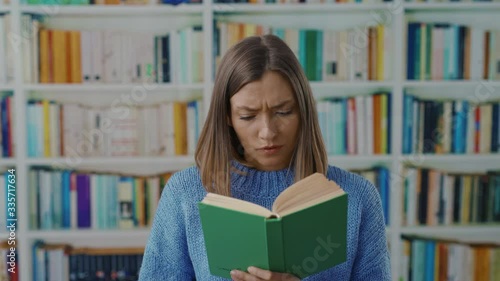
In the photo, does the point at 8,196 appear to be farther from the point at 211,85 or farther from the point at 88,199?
the point at 211,85

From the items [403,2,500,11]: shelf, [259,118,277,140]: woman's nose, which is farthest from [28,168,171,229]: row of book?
[259,118,277,140]: woman's nose

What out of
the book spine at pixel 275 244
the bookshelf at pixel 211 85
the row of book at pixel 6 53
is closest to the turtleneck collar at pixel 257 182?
the book spine at pixel 275 244

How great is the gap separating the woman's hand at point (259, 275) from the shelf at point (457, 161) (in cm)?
181

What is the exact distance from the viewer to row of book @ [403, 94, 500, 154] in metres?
2.83

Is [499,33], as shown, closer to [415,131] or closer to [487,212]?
[415,131]

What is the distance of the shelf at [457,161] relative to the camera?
2.83 metres

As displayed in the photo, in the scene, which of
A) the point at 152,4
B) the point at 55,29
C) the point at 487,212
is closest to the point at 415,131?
the point at 487,212

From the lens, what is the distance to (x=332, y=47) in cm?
280

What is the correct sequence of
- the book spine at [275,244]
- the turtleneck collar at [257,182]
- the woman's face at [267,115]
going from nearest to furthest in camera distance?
the book spine at [275,244], the woman's face at [267,115], the turtleneck collar at [257,182]

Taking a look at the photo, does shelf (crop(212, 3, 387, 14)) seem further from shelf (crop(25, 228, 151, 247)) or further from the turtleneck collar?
the turtleneck collar

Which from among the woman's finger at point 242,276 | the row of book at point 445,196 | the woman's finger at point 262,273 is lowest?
the row of book at point 445,196

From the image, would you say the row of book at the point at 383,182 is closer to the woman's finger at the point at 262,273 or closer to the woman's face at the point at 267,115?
the woman's face at the point at 267,115

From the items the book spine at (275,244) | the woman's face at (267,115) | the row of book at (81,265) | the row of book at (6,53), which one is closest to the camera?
the book spine at (275,244)

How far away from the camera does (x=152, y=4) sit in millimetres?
2795
